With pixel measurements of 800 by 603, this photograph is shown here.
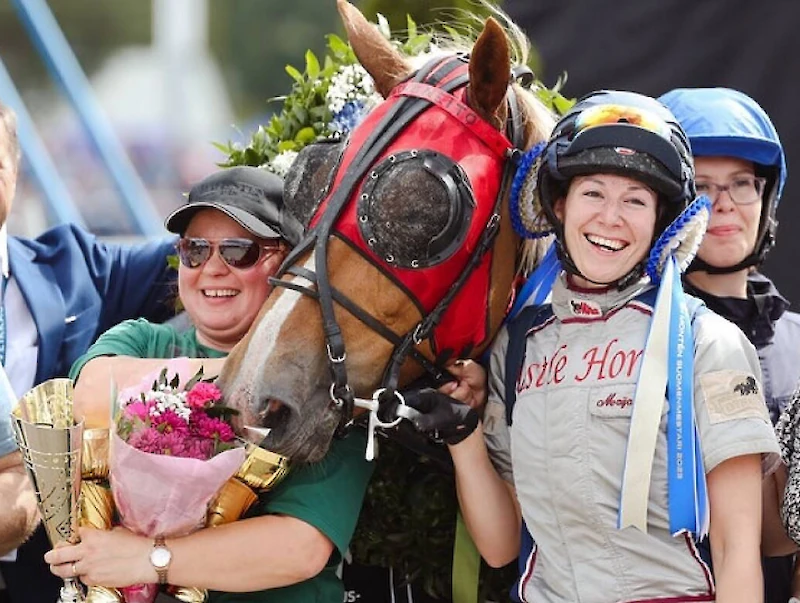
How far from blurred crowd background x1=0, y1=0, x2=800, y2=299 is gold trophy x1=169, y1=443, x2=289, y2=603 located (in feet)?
4.28

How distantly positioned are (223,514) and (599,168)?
1166mm

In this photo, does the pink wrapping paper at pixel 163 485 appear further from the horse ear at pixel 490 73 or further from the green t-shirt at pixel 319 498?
the horse ear at pixel 490 73

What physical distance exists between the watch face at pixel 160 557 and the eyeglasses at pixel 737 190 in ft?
5.21

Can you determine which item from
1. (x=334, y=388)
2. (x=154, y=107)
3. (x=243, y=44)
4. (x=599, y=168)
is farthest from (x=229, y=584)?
(x=243, y=44)

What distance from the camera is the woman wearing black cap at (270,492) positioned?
102 inches

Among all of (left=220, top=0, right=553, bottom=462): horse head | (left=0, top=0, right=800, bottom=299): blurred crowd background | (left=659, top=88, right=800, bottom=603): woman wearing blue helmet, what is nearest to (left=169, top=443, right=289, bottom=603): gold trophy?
(left=220, top=0, right=553, bottom=462): horse head

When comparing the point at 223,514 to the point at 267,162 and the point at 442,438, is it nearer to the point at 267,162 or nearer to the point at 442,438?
the point at 442,438

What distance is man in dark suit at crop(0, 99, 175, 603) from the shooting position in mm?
3582

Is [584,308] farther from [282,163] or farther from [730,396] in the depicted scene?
[282,163]

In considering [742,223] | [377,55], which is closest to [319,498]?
[377,55]

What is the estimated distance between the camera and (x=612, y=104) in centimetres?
247

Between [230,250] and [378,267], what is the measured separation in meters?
0.67

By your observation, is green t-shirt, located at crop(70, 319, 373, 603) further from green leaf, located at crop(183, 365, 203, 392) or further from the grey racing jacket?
the grey racing jacket

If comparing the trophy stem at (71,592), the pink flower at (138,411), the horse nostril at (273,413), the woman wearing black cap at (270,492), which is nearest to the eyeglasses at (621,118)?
the woman wearing black cap at (270,492)
